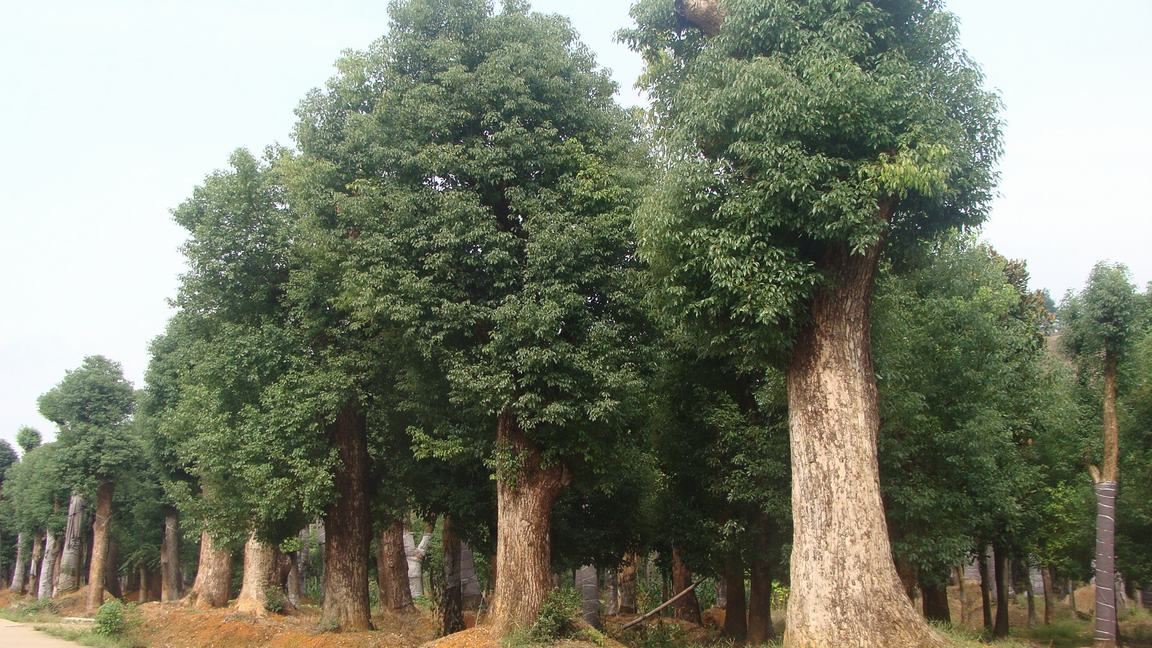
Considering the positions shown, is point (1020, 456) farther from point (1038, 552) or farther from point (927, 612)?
point (1038, 552)

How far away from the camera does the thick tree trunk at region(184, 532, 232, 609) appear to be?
77.3 feet

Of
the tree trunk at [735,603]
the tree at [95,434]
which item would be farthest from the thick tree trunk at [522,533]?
the tree at [95,434]

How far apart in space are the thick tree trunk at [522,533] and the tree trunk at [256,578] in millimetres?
10695

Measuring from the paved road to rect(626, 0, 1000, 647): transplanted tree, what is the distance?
15679 millimetres

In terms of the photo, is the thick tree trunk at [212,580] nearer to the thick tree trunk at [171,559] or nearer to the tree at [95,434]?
the tree at [95,434]

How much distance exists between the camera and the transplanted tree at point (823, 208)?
936 cm

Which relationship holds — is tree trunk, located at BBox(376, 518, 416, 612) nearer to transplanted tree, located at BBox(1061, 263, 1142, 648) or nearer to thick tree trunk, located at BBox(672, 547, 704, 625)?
thick tree trunk, located at BBox(672, 547, 704, 625)

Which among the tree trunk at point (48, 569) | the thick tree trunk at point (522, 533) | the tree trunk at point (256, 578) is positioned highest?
the thick tree trunk at point (522, 533)

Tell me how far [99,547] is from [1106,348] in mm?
32690

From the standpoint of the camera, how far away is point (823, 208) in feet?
30.9

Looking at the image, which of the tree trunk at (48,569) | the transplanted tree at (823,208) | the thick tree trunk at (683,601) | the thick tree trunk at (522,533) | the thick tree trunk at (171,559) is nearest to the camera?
the transplanted tree at (823,208)

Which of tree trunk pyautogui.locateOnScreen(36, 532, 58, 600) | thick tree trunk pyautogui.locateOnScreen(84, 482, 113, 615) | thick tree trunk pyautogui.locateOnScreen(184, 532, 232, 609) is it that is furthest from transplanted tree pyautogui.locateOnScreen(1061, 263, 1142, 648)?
tree trunk pyautogui.locateOnScreen(36, 532, 58, 600)

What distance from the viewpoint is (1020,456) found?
20984 millimetres

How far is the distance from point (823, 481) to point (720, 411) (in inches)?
266
